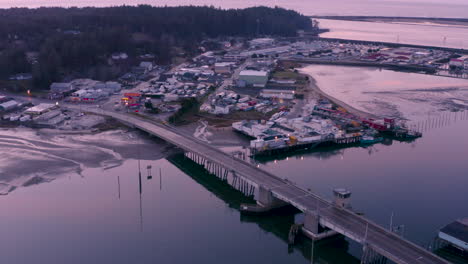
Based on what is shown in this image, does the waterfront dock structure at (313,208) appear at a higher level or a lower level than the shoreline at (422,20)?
lower

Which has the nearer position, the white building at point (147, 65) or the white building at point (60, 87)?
the white building at point (60, 87)

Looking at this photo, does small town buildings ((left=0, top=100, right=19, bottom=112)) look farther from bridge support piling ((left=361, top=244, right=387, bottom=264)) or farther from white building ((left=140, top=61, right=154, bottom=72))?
bridge support piling ((left=361, top=244, right=387, bottom=264))

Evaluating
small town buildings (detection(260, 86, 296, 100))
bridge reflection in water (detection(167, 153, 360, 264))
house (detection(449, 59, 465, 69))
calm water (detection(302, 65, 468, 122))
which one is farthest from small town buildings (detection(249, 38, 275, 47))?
bridge reflection in water (detection(167, 153, 360, 264))

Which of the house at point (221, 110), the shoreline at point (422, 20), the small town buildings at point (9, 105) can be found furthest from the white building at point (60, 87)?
the shoreline at point (422, 20)

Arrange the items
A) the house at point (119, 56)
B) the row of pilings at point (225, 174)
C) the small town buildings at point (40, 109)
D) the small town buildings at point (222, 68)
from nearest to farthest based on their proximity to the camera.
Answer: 1. the row of pilings at point (225, 174)
2. the small town buildings at point (40, 109)
3. the small town buildings at point (222, 68)
4. the house at point (119, 56)

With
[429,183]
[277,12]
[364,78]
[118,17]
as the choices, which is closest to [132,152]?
[429,183]

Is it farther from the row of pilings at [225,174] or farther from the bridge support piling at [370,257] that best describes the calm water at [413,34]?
the bridge support piling at [370,257]

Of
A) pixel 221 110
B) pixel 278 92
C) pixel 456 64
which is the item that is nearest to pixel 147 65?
pixel 278 92

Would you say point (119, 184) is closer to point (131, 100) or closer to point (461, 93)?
point (131, 100)
